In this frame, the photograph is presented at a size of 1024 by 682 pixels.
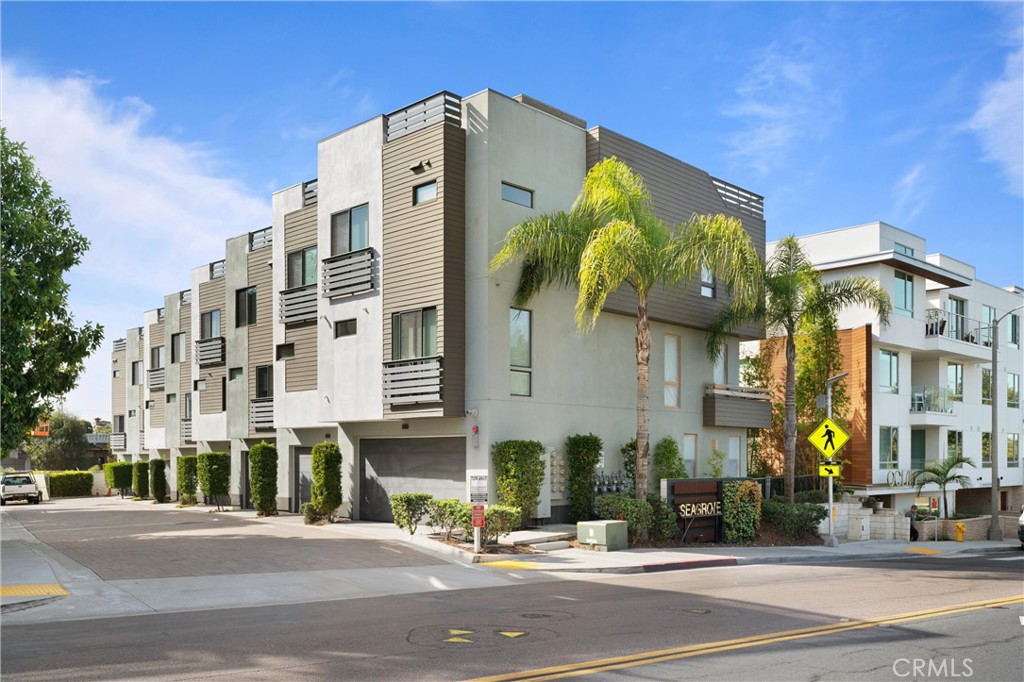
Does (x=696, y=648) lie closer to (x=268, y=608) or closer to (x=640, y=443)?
(x=268, y=608)

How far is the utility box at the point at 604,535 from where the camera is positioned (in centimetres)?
2091

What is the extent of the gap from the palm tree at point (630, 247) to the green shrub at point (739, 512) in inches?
108

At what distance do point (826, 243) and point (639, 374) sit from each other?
20.4 m

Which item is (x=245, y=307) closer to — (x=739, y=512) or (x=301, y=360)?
(x=301, y=360)

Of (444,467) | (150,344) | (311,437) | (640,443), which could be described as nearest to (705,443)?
(640,443)

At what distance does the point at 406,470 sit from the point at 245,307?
12.9 meters

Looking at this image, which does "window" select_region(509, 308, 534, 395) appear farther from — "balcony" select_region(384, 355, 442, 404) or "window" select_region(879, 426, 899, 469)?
"window" select_region(879, 426, 899, 469)

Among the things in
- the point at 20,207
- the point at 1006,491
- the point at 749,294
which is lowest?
the point at 1006,491

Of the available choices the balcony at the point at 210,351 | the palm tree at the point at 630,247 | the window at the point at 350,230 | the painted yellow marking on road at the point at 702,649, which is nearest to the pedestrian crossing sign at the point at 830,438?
the palm tree at the point at 630,247

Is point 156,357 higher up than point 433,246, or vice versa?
point 433,246

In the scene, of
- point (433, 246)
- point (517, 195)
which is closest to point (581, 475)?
point (433, 246)

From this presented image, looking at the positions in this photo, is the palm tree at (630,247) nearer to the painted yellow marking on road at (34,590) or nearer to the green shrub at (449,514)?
the green shrub at (449,514)

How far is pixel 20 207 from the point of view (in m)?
20.2

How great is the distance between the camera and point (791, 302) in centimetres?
2953
